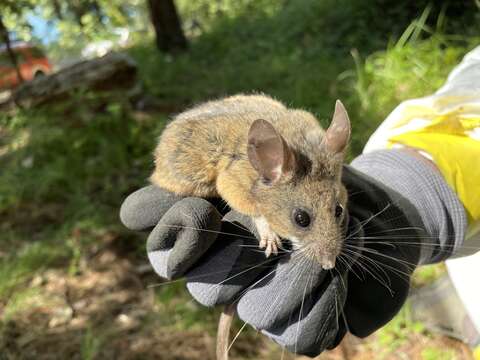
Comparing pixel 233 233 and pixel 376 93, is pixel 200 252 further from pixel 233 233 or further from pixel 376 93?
pixel 376 93

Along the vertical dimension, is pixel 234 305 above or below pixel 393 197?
below

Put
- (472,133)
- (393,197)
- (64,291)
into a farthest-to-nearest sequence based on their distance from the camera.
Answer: (64,291)
(472,133)
(393,197)

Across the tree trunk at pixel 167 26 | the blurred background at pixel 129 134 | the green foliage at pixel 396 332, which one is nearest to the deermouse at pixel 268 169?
the blurred background at pixel 129 134

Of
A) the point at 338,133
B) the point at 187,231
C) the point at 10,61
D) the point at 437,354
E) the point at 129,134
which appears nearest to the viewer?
the point at 187,231

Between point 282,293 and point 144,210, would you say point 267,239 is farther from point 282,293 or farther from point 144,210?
point 144,210

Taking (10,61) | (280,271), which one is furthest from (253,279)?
(10,61)

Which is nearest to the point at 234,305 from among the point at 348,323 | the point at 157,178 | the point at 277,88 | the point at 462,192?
the point at 348,323
